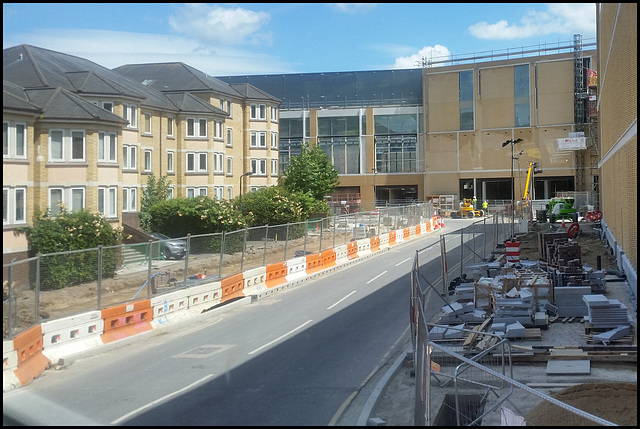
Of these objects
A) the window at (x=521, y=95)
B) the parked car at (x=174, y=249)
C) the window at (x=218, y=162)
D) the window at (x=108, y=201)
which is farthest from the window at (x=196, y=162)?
the window at (x=521, y=95)

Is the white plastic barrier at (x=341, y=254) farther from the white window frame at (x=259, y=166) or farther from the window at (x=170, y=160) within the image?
the white window frame at (x=259, y=166)

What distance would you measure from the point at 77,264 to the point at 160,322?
8.93 ft

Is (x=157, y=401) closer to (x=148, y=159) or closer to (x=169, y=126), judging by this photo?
(x=148, y=159)

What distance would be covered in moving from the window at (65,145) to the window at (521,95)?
59.2 metres

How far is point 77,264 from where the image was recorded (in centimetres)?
1638

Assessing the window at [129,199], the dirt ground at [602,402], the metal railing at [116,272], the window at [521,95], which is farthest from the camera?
the window at [521,95]

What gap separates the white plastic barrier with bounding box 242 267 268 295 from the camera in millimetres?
22984

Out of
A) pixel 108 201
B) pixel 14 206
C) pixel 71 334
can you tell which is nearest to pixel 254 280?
pixel 71 334

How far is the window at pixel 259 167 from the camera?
68500 mm

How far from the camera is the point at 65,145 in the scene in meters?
33.8

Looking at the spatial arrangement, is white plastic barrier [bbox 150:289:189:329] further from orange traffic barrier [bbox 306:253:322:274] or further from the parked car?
orange traffic barrier [bbox 306:253:322:274]

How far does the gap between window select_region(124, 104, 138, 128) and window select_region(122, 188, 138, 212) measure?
431 cm

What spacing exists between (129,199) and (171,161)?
33.2 ft

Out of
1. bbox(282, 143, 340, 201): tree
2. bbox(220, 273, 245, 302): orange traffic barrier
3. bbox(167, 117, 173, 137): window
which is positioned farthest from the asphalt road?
bbox(282, 143, 340, 201): tree
